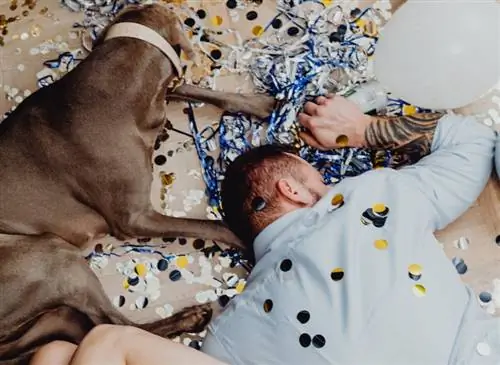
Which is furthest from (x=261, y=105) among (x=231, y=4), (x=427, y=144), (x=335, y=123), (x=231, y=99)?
(x=427, y=144)

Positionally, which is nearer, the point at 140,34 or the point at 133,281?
the point at 140,34

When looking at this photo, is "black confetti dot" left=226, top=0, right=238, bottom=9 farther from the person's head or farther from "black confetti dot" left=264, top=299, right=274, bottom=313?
"black confetti dot" left=264, top=299, right=274, bottom=313

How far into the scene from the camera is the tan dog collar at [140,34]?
1.95m

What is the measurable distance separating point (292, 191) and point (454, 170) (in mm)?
387

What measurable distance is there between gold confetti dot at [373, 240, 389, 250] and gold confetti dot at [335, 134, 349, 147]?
1.36ft

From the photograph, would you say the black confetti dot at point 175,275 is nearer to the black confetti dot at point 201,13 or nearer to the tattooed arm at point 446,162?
the tattooed arm at point 446,162

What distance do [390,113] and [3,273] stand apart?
103 centimetres

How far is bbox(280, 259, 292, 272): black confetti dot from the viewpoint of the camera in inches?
67.9

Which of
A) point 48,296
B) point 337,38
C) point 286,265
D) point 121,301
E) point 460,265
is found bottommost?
point 121,301

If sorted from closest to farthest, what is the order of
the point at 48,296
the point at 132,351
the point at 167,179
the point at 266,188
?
the point at 132,351
the point at 266,188
the point at 48,296
the point at 167,179

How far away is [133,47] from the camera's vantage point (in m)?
1.95

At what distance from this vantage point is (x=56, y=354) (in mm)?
1633

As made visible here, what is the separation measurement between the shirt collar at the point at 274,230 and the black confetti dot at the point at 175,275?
0.33 m

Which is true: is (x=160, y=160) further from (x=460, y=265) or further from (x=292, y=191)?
(x=460, y=265)
